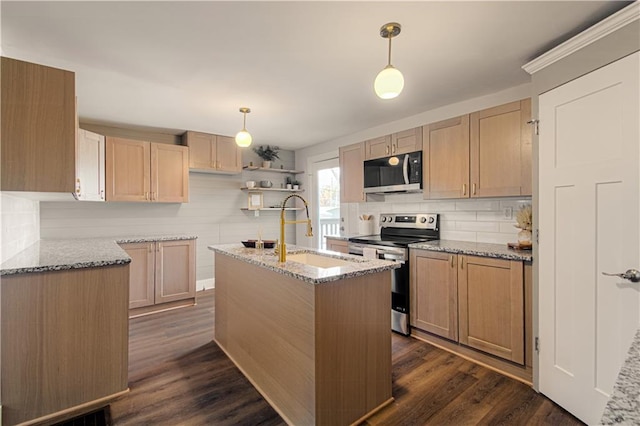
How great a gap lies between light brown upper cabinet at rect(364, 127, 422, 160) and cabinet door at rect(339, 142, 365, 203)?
15 centimetres

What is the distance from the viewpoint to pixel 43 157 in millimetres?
1721

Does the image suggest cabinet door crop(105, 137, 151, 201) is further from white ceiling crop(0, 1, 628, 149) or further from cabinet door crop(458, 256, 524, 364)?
cabinet door crop(458, 256, 524, 364)

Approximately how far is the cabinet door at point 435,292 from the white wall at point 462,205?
0.64 m

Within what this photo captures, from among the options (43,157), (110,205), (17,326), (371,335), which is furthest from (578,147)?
(110,205)

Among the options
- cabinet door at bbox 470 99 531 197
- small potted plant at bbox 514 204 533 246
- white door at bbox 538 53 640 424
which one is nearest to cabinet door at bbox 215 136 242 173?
cabinet door at bbox 470 99 531 197

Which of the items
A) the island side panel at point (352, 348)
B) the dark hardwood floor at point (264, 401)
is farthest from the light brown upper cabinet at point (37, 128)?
the island side panel at point (352, 348)

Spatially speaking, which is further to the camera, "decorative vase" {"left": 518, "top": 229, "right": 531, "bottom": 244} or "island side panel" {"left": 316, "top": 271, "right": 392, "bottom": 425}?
"decorative vase" {"left": 518, "top": 229, "right": 531, "bottom": 244}

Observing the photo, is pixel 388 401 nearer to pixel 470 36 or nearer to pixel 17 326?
pixel 17 326

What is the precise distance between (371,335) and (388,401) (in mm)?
506

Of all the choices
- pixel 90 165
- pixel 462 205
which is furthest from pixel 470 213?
pixel 90 165

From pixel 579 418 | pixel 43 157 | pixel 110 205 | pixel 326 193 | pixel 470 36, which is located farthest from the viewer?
pixel 326 193

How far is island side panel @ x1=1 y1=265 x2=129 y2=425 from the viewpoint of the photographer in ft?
5.73

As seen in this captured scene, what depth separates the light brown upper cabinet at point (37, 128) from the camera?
1.64 meters

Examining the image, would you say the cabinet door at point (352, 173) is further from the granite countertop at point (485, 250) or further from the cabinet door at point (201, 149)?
the cabinet door at point (201, 149)
